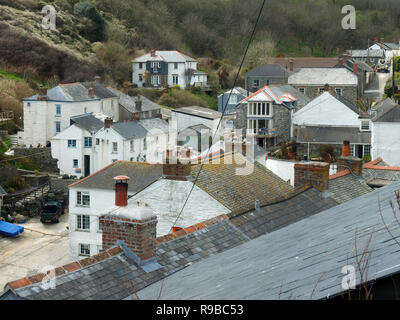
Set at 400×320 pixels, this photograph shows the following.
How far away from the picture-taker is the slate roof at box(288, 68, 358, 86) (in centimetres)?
5344

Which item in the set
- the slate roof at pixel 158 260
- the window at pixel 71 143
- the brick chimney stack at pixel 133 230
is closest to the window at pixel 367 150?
the window at pixel 71 143

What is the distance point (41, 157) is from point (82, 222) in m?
16.3

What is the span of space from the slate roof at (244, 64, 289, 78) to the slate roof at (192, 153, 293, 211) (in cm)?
4347

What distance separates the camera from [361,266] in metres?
3.92

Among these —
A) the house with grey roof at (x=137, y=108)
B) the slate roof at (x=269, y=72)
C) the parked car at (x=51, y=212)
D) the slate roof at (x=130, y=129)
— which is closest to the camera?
the parked car at (x=51, y=212)

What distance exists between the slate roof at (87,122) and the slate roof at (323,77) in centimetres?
2010

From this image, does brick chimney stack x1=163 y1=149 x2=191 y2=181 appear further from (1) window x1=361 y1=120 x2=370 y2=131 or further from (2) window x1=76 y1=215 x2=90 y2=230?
(1) window x1=361 y1=120 x2=370 y2=131

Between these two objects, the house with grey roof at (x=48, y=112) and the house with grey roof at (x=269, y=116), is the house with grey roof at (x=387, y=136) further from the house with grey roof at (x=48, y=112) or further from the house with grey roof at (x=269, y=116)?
the house with grey roof at (x=48, y=112)

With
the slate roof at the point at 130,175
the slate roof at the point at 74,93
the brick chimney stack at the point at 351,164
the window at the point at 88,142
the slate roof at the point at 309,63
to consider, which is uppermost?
the slate roof at the point at 309,63

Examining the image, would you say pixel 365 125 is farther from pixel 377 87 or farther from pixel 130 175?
pixel 377 87

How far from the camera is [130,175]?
79.4ft

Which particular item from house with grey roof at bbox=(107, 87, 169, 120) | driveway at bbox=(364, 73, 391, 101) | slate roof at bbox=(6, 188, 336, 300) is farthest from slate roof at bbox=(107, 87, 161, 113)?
slate roof at bbox=(6, 188, 336, 300)

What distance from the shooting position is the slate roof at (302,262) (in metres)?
3.99

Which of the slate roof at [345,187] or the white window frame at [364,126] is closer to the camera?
the slate roof at [345,187]
